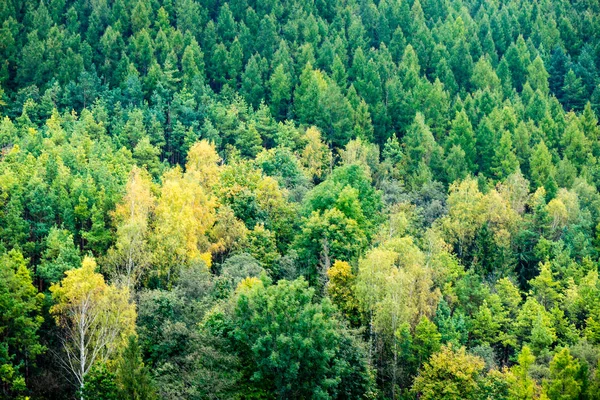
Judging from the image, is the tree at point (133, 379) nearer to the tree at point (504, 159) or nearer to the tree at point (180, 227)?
the tree at point (180, 227)

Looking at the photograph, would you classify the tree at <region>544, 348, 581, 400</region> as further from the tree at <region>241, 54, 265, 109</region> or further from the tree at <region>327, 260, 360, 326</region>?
the tree at <region>241, 54, 265, 109</region>

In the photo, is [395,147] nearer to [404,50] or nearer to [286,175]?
[286,175]

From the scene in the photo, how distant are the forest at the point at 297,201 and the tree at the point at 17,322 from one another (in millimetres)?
225

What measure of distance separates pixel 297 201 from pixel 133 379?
4100 centimetres

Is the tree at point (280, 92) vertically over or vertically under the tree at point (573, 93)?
under

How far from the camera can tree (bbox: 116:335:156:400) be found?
3888cm

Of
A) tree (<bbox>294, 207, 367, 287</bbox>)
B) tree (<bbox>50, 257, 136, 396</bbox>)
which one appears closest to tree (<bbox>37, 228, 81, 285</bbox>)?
tree (<bbox>50, 257, 136, 396</bbox>)

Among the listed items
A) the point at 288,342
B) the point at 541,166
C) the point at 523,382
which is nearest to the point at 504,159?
the point at 541,166

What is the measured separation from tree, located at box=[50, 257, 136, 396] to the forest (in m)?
0.21

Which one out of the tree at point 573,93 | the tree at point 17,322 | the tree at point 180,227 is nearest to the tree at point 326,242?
the tree at point 180,227

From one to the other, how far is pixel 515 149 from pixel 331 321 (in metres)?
59.0

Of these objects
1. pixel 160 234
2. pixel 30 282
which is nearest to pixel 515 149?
pixel 160 234

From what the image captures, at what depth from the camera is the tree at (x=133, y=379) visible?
38875mm

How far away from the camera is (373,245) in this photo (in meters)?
65.3
